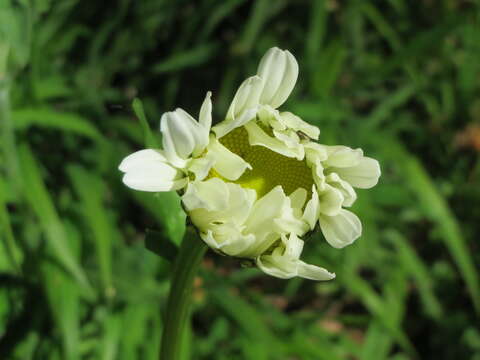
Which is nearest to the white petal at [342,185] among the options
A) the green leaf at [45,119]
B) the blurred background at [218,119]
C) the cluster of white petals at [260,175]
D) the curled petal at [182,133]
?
the cluster of white petals at [260,175]

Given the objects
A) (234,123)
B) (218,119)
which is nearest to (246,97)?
(234,123)

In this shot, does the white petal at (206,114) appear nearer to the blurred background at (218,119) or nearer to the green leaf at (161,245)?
the green leaf at (161,245)

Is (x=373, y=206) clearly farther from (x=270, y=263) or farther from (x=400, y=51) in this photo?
(x=270, y=263)

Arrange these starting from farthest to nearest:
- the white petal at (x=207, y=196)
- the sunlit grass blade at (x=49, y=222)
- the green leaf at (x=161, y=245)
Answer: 1. the sunlit grass blade at (x=49, y=222)
2. the green leaf at (x=161, y=245)
3. the white petal at (x=207, y=196)

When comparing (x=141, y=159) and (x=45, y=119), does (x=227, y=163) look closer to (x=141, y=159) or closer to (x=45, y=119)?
(x=141, y=159)

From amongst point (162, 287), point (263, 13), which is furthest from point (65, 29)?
point (162, 287)

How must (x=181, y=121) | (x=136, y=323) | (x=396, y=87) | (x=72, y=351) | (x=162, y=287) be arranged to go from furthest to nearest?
(x=396, y=87)
(x=162, y=287)
(x=136, y=323)
(x=72, y=351)
(x=181, y=121)

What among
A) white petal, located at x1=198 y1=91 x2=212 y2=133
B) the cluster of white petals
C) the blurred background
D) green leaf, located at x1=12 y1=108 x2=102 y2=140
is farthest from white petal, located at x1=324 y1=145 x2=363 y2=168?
green leaf, located at x1=12 y1=108 x2=102 y2=140
